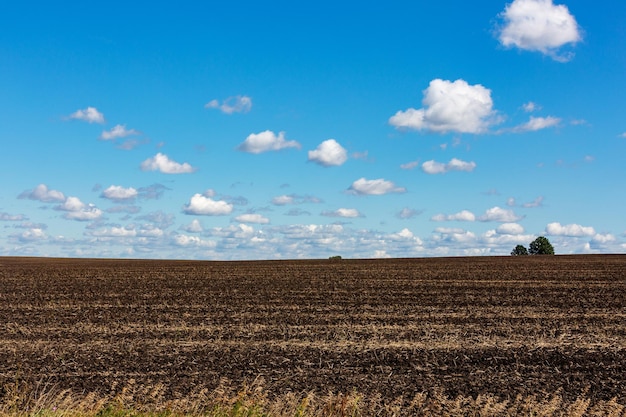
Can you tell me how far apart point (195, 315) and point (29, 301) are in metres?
9.58

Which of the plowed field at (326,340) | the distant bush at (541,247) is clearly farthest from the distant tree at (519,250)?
the plowed field at (326,340)

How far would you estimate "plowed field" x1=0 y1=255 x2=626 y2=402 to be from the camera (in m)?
12.9

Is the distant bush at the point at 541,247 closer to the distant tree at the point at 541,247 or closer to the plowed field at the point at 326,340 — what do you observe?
the distant tree at the point at 541,247

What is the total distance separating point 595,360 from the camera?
1478cm

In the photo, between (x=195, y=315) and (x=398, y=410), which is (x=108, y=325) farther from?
(x=398, y=410)

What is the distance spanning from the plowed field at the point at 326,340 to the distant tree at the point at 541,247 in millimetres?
72511

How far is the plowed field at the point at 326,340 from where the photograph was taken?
1291 cm

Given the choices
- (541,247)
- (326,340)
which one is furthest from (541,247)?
(326,340)

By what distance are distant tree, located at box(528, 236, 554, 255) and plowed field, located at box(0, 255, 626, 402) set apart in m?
72.5

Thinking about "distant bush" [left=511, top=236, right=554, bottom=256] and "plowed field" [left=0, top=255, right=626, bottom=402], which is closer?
"plowed field" [left=0, top=255, right=626, bottom=402]

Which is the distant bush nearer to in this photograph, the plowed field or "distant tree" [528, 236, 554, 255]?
"distant tree" [528, 236, 554, 255]

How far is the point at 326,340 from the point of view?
661 inches

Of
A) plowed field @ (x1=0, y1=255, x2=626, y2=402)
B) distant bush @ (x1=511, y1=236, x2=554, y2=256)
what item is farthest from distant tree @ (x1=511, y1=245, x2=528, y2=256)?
plowed field @ (x1=0, y1=255, x2=626, y2=402)

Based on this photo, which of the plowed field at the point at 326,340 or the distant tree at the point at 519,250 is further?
the distant tree at the point at 519,250
